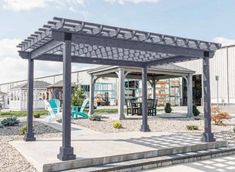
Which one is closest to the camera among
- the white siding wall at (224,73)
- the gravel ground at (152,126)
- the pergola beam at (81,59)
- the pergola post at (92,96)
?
the pergola beam at (81,59)

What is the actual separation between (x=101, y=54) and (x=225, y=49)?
2127 centimetres

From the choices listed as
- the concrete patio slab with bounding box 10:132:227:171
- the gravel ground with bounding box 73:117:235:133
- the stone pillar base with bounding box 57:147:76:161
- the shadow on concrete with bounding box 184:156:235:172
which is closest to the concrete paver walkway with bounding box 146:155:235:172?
the shadow on concrete with bounding box 184:156:235:172

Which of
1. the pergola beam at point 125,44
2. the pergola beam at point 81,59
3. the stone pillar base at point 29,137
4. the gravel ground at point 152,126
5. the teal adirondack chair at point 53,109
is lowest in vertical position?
the gravel ground at point 152,126

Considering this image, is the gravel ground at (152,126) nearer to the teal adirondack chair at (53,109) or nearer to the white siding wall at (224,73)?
the teal adirondack chair at (53,109)

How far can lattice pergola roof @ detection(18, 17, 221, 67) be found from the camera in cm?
589

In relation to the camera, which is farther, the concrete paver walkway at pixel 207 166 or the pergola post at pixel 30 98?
the pergola post at pixel 30 98

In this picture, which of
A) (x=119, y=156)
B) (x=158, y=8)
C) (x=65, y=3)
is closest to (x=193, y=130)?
(x=158, y=8)

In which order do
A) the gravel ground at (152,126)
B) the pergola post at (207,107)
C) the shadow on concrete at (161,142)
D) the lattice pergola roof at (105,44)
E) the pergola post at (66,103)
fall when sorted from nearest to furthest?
the pergola post at (66,103), the lattice pergola roof at (105,44), the shadow on concrete at (161,142), the pergola post at (207,107), the gravel ground at (152,126)

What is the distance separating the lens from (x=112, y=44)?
6.52m

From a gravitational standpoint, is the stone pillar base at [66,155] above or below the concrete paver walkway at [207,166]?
above

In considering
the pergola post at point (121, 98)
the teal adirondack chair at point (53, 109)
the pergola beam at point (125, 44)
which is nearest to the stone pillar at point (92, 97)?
the pergola post at point (121, 98)

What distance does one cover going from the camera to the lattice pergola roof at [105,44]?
5.89m

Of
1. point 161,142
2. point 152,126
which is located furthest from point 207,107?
point 152,126

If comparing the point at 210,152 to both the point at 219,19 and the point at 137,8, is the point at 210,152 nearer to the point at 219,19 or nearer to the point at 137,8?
the point at 137,8
